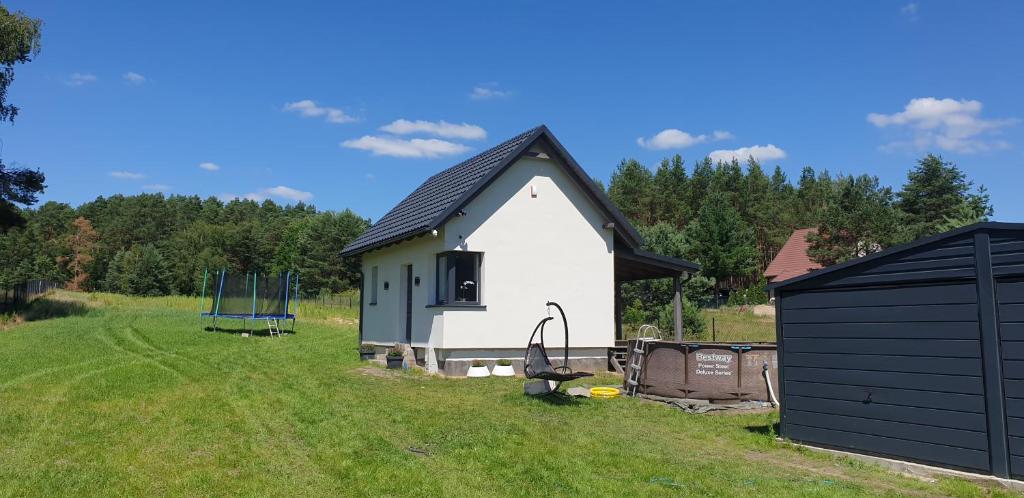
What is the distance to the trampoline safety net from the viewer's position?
1027 inches

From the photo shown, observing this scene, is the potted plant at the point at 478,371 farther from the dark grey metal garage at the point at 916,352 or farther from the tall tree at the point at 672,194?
the tall tree at the point at 672,194

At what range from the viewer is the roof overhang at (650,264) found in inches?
702

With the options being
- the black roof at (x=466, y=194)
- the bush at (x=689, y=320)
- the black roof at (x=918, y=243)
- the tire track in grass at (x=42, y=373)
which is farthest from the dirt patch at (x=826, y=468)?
the bush at (x=689, y=320)

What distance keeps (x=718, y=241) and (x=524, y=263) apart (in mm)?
41713

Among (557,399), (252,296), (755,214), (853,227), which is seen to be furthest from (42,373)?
(755,214)

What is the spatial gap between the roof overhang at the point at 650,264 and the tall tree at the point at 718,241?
118ft

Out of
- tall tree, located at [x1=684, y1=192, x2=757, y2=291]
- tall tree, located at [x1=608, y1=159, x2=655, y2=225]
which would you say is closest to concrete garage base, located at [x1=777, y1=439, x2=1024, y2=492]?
tall tree, located at [x1=684, y1=192, x2=757, y2=291]

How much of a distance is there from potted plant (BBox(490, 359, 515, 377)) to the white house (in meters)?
0.38

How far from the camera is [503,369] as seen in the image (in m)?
15.5

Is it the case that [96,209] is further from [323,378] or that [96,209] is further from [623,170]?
[323,378]

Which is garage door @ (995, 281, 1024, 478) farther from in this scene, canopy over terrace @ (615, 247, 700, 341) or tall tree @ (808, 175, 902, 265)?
tall tree @ (808, 175, 902, 265)

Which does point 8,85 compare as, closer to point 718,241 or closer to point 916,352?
point 916,352

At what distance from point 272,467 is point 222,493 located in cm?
89

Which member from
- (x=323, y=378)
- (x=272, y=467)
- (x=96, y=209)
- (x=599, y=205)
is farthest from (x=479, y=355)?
(x=96, y=209)
